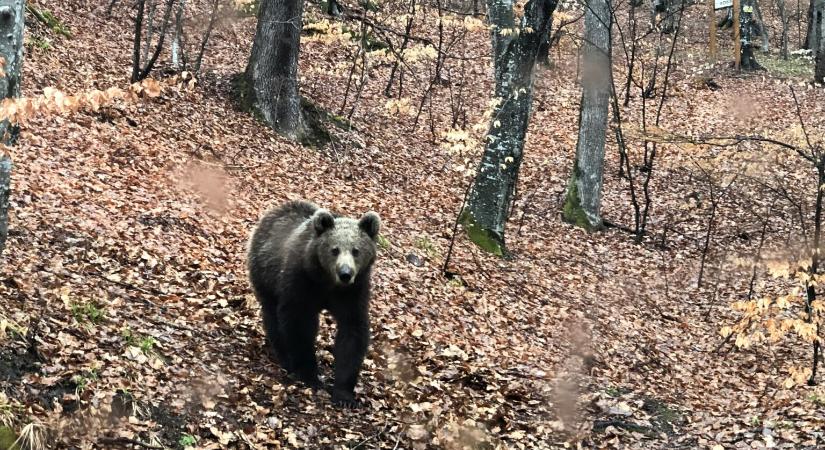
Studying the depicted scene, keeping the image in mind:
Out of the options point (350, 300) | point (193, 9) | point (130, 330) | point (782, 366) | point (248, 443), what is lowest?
point (782, 366)

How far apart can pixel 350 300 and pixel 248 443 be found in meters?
1.66

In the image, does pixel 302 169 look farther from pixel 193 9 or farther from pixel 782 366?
pixel 193 9

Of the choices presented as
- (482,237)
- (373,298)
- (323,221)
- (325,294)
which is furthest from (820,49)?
(325,294)

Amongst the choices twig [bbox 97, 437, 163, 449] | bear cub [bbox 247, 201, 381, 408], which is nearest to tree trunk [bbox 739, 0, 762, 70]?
bear cub [bbox 247, 201, 381, 408]

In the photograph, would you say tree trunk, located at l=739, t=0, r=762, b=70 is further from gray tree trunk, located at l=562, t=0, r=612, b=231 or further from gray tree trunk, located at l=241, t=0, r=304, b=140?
gray tree trunk, located at l=241, t=0, r=304, b=140

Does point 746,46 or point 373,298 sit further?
point 746,46

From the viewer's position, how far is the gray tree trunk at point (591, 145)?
18.3 metres

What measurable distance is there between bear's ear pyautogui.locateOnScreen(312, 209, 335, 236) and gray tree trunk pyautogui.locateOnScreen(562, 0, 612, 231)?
39.8ft

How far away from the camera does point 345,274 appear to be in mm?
6613

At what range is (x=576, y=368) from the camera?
10016 millimetres

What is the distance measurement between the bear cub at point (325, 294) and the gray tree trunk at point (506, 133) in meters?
6.01

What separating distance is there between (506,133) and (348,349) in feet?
24.6

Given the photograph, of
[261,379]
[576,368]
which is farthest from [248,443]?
[576,368]

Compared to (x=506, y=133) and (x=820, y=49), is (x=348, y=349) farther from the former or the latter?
(x=820, y=49)
